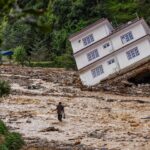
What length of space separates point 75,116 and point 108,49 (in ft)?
56.7

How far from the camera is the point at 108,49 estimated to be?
48250mm

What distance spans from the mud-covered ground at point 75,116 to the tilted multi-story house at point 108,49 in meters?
2.26

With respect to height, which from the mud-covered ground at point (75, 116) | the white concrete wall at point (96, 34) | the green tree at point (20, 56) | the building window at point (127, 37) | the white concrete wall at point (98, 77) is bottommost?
the mud-covered ground at point (75, 116)

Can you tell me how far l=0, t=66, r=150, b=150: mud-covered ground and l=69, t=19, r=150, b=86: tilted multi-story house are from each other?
7.40 feet

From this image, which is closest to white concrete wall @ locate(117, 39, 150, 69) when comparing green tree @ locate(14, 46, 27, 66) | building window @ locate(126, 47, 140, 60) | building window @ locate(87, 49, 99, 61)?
building window @ locate(126, 47, 140, 60)

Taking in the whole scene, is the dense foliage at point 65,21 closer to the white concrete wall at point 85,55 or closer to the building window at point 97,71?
the white concrete wall at point 85,55

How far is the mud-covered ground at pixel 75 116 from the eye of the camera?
24.4 m

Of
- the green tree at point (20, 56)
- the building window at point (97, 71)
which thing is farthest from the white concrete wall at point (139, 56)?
the green tree at point (20, 56)

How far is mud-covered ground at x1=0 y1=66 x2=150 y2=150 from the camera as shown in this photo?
80.1 feet

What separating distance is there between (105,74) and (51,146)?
25333 millimetres

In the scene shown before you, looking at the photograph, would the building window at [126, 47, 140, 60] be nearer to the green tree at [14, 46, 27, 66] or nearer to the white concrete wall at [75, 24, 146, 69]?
the white concrete wall at [75, 24, 146, 69]

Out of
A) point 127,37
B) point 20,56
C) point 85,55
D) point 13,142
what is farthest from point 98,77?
point 13,142

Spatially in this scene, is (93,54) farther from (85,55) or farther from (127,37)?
(127,37)

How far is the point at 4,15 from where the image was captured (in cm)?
383
